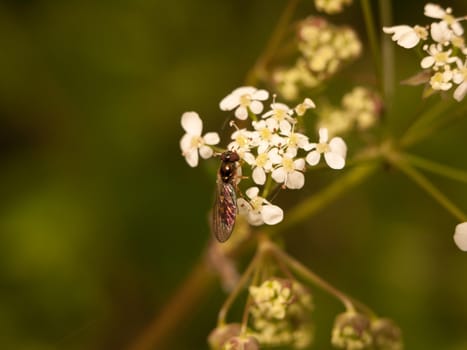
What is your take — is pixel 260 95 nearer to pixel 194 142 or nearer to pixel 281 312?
pixel 194 142

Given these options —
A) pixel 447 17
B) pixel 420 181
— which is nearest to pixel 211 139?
pixel 420 181

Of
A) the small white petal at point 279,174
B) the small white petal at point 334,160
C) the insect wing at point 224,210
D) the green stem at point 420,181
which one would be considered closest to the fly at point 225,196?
the insect wing at point 224,210

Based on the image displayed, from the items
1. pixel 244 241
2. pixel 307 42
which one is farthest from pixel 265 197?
pixel 307 42

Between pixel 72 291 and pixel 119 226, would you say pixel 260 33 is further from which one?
pixel 72 291

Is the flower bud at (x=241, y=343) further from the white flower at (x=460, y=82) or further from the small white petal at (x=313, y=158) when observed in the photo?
the white flower at (x=460, y=82)

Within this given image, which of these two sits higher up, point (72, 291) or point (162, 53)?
point (162, 53)

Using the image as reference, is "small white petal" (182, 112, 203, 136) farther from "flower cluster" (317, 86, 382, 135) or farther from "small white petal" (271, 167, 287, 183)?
"flower cluster" (317, 86, 382, 135)

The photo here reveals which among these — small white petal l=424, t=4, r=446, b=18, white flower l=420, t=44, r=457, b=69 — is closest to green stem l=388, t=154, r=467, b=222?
white flower l=420, t=44, r=457, b=69
